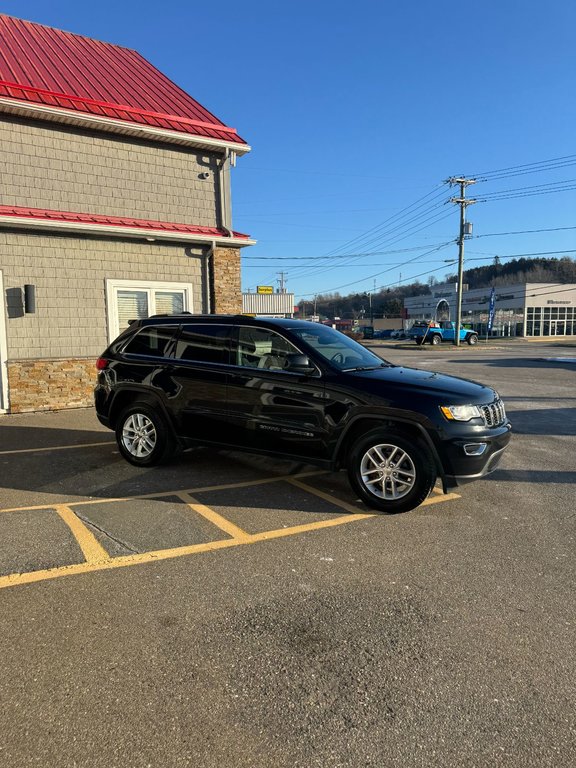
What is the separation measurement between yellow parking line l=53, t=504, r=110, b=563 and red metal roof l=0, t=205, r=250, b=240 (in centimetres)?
696

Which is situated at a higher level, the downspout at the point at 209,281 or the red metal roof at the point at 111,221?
the red metal roof at the point at 111,221

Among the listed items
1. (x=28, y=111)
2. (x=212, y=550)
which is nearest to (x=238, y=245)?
(x=28, y=111)

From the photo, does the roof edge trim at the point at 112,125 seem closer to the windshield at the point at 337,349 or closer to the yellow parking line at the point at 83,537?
the windshield at the point at 337,349

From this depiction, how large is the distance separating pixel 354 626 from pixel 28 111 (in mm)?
11114

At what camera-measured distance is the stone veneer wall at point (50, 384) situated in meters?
10.4

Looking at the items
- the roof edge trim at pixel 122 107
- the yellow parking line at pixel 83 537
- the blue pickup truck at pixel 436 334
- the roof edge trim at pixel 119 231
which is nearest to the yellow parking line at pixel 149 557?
the yellow parking line at pixel 83 537

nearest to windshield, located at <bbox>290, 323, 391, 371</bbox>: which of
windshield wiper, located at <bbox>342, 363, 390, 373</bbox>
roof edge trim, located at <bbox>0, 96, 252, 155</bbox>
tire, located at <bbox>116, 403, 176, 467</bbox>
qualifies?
windshield wiper, located at <bbox>342, 363, 390, 373</bbox>

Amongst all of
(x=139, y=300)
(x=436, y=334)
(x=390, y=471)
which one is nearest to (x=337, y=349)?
(x=390, y=471)

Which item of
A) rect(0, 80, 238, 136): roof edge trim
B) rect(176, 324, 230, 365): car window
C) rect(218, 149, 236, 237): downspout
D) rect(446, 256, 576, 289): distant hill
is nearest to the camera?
rect(176, 324, 230, 365): car window

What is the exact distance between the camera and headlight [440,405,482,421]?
478cm

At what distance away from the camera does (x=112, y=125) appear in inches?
428

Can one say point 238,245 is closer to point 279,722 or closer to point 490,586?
point 490,586

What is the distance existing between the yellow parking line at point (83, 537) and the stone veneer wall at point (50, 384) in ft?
19.9

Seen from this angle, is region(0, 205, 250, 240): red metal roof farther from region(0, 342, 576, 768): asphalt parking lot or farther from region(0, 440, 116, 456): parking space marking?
region(0, 342, 576, 768): asphalt parking lot
